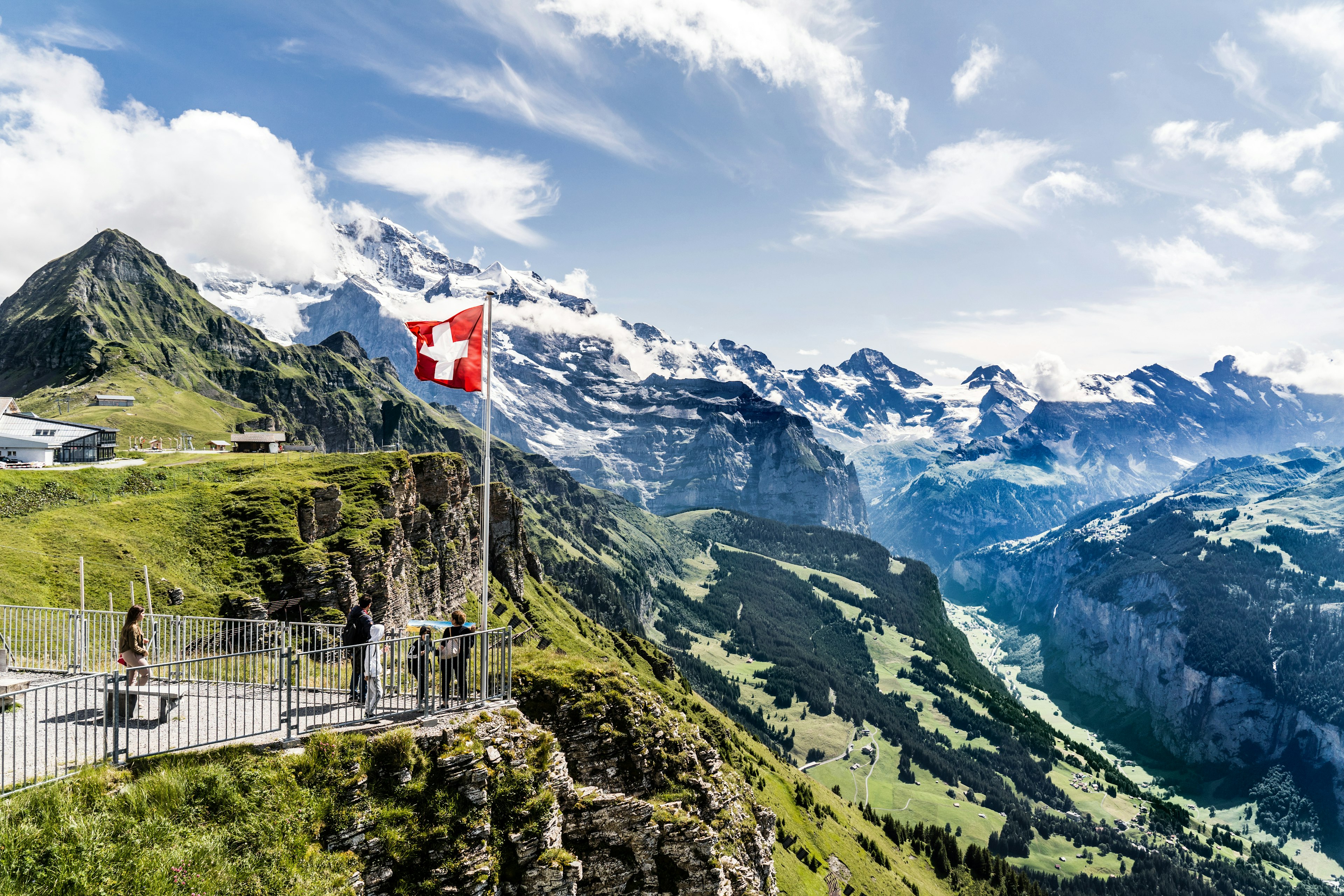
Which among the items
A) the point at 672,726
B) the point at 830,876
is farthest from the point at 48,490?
the point at 830,876

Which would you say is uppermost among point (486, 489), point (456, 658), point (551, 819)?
point (486, 489)

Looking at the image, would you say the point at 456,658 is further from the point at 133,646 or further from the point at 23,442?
the point at 23,442

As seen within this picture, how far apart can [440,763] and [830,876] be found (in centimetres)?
9789

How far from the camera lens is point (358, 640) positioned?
2720cm

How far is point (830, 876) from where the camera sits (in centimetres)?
9944

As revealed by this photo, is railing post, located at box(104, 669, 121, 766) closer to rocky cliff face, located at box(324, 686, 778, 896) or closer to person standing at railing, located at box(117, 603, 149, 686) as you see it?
person standing at railing, located at box(117, 603, 149, 686)

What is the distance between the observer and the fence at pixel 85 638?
99.2 ft

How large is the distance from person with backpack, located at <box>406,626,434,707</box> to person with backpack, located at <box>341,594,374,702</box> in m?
1.68

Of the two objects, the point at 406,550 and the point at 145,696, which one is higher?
the point at 145,696

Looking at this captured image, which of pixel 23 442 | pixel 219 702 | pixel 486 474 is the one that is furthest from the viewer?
pixel 23 442

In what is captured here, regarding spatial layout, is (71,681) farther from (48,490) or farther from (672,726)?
(48,490)

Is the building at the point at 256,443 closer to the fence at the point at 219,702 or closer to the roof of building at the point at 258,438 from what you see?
the roof of building at the point at 258,438

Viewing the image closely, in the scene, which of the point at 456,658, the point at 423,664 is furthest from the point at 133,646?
the point at 456,658

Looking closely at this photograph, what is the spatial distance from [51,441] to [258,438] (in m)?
36.8
